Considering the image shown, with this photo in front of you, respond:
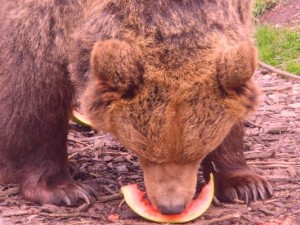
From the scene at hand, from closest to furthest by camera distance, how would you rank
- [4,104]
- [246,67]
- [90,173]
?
[246,67], [4,104], [90,173]

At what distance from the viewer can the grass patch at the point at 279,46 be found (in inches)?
387

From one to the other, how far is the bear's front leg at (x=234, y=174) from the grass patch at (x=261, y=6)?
21.7 feet

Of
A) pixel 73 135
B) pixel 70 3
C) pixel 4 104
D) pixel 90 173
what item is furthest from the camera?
pixel 73 135

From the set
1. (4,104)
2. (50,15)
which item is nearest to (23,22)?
(50,15)

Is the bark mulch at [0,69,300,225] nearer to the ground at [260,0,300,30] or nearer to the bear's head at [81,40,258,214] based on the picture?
the bear's head at [81,40,258,214]

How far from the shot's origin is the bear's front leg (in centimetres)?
541

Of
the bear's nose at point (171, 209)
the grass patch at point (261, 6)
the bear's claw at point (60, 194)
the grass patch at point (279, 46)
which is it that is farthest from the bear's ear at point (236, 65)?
the grass patch at point (261, 6)

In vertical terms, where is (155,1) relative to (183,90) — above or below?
above

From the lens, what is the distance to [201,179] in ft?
19.2

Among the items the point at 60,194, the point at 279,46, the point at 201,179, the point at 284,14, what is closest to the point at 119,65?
the point at 60,194

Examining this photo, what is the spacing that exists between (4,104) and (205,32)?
1.61 meters

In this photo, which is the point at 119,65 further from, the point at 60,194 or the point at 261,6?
the point at 261,6

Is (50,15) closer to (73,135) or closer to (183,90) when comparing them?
(183,90)

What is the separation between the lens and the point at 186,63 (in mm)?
4207
